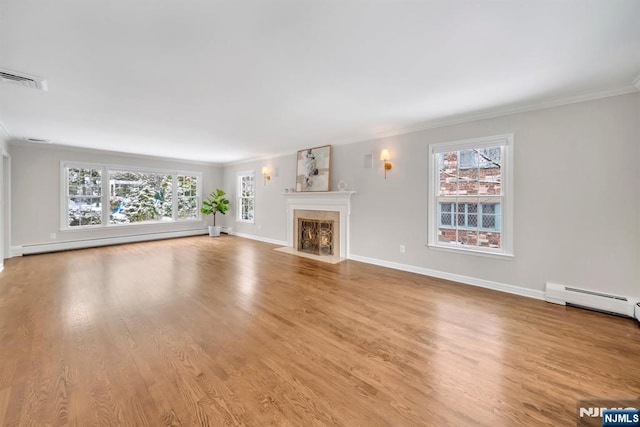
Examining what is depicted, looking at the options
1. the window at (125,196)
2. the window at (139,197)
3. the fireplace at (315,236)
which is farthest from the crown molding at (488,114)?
the window at (139,197)

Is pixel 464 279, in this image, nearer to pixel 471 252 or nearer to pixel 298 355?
pixel 471 252

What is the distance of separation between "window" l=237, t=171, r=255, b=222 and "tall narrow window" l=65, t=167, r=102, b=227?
11.5 ft

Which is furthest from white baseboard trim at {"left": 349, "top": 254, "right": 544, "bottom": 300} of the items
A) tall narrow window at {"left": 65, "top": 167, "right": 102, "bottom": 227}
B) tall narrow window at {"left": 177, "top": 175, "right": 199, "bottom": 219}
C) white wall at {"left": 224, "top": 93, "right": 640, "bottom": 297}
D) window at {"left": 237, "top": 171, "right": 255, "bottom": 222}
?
tall narrow window at {"left": 65, "top": 167, "right": 102, "bottom": 227}

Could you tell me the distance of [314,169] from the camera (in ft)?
19.0

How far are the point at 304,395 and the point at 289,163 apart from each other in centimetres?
549

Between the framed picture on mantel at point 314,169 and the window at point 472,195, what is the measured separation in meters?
2.20

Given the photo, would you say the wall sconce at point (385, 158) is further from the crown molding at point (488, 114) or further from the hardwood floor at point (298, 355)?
the hardwood floor at point (298, 355)

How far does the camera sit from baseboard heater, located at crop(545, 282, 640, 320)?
2.73 m

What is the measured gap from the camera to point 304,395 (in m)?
1.62

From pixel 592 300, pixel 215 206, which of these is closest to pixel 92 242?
pixel 215 206

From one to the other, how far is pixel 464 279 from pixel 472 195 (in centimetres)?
127

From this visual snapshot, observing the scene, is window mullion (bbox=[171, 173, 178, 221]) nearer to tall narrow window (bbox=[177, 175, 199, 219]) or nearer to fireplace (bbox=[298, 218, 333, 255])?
tall narrow window (bbox=[177, 175, 199, 219])

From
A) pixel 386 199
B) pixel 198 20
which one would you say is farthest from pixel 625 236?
pixel 198 20

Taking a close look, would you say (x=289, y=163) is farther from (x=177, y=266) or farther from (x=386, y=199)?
(x=177, y=266)
